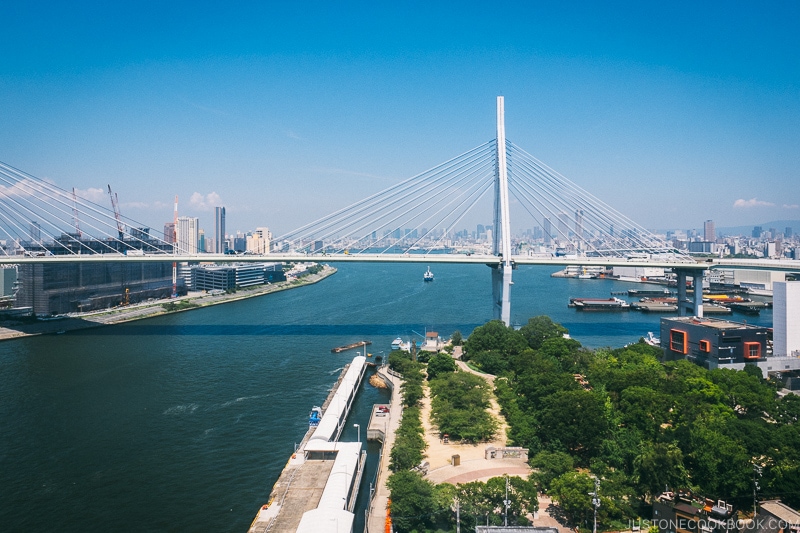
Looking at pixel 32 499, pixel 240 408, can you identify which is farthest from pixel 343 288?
pixel 32 499

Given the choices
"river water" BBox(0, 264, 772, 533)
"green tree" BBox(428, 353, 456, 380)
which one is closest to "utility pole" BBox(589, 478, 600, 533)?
"river water" BBox(0, 264, 772, 533)

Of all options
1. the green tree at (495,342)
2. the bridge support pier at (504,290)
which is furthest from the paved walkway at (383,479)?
the bridge support pier at (504,290)

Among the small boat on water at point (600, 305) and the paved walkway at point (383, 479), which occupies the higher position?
the small boat on water at point (600, 305)

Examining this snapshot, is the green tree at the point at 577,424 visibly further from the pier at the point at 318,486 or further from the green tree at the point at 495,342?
the green tree at the point at 495,342

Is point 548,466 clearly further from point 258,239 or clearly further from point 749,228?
point 749,228

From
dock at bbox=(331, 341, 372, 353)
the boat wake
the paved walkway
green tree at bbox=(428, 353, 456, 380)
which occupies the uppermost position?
green tree at bbox=(428, 353, 456, 380)

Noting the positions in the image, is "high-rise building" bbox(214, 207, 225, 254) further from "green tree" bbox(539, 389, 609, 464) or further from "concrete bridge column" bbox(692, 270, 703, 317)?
"green tree" bbox(539, 389, 609, 464)

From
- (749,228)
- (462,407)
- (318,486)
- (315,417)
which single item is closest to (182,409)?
(315,417)
